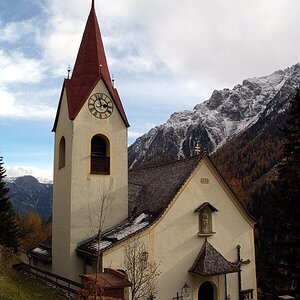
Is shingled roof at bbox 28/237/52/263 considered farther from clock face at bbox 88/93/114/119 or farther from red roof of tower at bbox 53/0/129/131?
clock face at bbox 88/93/114/119

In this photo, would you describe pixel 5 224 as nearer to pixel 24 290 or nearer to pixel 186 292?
pixel 24 290

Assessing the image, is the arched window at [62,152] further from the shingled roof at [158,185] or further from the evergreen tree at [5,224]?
the evergreen tree at [5,224]

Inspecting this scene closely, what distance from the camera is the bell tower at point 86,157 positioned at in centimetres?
2562

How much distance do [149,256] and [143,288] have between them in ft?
6.17

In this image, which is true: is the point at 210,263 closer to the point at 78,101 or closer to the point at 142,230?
the point at 142,230

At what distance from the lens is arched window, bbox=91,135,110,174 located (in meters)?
26.6

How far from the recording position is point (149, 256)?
75.2 ft

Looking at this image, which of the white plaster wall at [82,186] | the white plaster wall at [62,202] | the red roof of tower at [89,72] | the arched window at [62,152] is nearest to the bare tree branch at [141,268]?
the white plaster wall at [82,186]

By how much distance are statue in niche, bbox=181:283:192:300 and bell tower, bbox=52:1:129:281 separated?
5929 mm

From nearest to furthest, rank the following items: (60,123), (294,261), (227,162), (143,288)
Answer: (143,288) < (294,261) < (60,123) < (227,162)

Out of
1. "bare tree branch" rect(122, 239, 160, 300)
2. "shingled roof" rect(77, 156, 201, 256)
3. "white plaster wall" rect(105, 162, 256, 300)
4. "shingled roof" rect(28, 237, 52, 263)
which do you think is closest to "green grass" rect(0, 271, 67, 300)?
"shingled roof" rect(28, 237, 52, 263)

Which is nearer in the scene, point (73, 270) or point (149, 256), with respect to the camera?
point (149, 256)

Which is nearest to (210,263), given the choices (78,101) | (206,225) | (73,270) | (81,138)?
(206,225)

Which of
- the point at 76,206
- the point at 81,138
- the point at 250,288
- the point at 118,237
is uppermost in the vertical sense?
the point at 81,138
